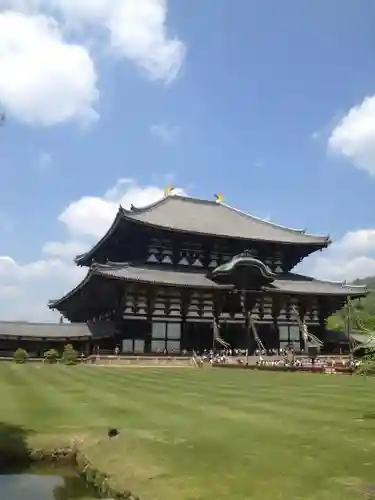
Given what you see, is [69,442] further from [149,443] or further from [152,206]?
[152,206]

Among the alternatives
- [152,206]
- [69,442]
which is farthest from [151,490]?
[152,206]

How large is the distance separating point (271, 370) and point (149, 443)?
27636 millimetres

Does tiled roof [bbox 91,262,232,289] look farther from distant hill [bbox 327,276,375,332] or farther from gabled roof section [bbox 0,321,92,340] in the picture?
distant hill [bbox 327,276,375,332]

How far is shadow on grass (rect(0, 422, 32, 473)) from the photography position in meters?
15.5

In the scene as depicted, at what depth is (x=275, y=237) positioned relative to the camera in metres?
63.1

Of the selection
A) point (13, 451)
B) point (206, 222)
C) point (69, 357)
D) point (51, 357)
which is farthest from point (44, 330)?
point (13, 451)

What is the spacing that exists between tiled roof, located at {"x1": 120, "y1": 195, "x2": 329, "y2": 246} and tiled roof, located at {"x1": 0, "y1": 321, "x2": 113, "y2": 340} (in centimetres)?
1166

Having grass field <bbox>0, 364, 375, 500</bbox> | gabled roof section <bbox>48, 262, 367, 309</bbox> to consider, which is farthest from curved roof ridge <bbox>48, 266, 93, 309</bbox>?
grass field <bbox>0, 364, 375, 500</bbox>

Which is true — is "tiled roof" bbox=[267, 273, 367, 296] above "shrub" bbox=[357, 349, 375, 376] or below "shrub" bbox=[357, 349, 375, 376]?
above

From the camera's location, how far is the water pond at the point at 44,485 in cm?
1336

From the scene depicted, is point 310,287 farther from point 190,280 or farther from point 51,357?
point 51,357

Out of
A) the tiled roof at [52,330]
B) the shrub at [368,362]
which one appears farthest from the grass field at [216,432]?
the tiled roof at [52,330]

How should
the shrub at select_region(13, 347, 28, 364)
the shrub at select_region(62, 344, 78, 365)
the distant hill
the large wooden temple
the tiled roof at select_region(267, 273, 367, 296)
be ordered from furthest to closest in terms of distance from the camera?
the tiled roof at select_region(267, 273, 367, 296) < the large wooden temple < the shrub at select_region(13, 347, 28, 364) < the shrub at select_region(62, 344, 78, 365) < the distant hill

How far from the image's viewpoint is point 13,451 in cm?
1580
